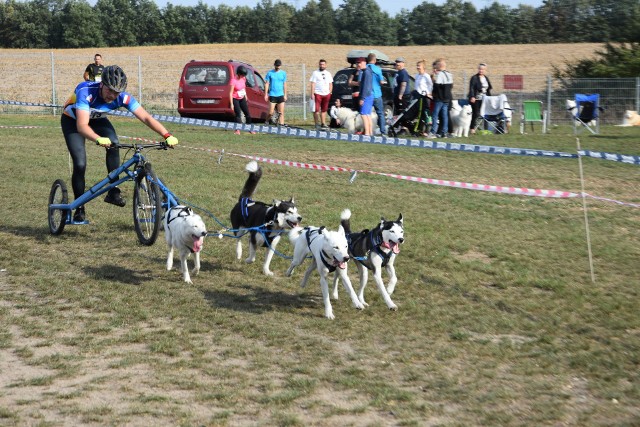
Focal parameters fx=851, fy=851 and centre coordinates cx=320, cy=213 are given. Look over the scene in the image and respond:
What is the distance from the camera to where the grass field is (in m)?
5.26

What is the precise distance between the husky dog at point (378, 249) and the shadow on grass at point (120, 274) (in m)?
2.05

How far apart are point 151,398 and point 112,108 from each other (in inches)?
195

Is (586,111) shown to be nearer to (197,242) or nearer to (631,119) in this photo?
(631,119)

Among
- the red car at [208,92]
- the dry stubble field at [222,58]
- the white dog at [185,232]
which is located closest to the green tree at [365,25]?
the dry stubble field at [222,58]

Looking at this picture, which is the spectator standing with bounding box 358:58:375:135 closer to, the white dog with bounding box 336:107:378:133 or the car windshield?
the white dog with bounding box 336:107:378:133

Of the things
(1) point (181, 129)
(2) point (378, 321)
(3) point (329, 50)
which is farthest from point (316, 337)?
(3) point (329, 50)

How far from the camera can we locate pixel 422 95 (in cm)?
2098

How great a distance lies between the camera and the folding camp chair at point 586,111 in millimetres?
23917

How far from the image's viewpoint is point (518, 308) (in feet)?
24.8

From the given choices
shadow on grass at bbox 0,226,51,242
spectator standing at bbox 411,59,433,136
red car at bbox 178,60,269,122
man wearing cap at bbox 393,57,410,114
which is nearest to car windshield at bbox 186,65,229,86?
red car at bbox 178,60,269,122

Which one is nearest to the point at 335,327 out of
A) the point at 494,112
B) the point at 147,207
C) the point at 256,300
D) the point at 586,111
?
the point at 256,300

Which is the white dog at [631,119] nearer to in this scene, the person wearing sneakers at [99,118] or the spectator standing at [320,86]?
the spectator standing at [320,86]

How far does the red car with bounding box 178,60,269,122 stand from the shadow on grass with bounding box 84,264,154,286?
16.1 metres

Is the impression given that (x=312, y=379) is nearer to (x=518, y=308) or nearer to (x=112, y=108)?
(x=518, y=308)
